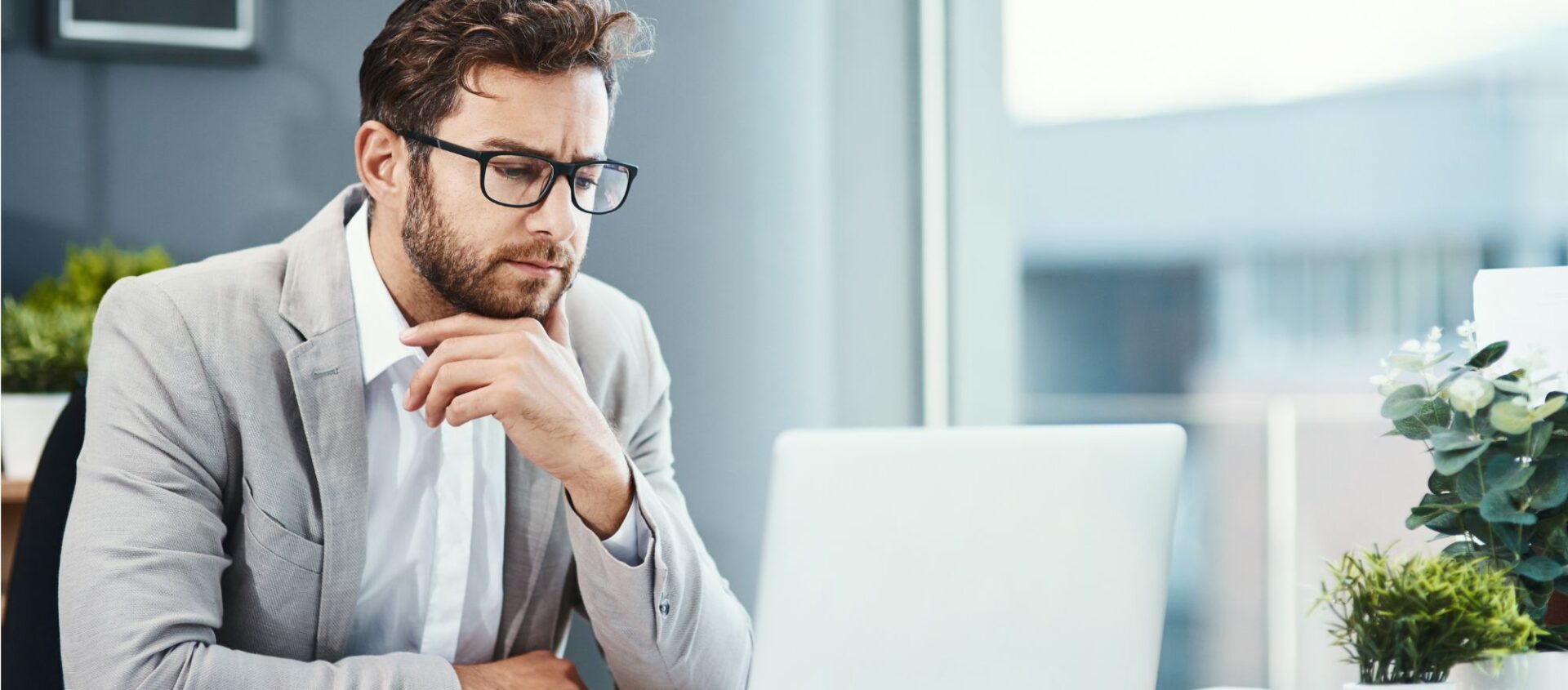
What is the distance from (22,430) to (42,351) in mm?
117

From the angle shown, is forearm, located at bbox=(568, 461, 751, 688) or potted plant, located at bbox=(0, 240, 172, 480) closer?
forearm, located at bbox=(568, 461, 751, 688)

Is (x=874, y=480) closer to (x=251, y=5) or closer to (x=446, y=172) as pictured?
(x=446, y=172)

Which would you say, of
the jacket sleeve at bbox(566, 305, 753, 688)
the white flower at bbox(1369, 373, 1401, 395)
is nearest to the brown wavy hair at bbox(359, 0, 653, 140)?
the jacket sleeve at bbox(566, 305, 753, 688)

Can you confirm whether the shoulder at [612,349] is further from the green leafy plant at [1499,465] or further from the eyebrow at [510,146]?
the green leafy plant at [1499,465]

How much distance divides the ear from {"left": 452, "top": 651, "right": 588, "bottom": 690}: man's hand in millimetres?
563

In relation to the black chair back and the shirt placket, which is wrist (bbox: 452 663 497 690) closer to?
the shirt placket

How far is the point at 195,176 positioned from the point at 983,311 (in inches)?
54.7

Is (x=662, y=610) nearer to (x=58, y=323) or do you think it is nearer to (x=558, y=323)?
(x=558, y=323)

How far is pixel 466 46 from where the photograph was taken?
140cm

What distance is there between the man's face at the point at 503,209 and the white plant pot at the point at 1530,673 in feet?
3.31

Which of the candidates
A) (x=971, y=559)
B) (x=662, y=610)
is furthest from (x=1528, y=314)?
(x=662, y=610)

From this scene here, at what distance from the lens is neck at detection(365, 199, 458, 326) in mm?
1479

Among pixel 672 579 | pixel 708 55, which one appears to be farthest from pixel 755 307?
pixel 672 579

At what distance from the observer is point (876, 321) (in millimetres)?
2316
